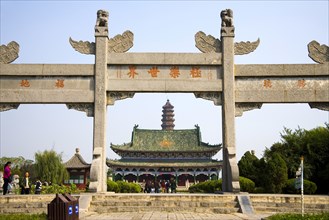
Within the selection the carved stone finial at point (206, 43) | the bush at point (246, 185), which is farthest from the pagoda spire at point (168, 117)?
the carved stone finial at point (206, 43)

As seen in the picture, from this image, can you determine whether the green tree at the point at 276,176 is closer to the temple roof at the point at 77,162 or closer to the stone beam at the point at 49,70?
the stone beam at the point at 49,70

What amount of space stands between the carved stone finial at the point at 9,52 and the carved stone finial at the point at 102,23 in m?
2.70

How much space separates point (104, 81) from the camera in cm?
1289

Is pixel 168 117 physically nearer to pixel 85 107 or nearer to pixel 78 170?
pixel 78 170

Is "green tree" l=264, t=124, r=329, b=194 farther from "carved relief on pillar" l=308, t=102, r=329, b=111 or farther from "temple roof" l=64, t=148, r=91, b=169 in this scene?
"temple roof" l=64, t=148, r=91, b=169

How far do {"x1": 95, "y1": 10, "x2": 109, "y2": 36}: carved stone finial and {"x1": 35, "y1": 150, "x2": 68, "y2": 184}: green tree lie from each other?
66.6 feet

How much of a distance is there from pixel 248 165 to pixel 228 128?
7873mm

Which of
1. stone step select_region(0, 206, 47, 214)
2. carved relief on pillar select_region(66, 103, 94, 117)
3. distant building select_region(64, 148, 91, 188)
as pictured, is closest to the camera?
stone step select_region(0, 206, 47, 214)

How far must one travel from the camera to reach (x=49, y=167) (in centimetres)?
3145

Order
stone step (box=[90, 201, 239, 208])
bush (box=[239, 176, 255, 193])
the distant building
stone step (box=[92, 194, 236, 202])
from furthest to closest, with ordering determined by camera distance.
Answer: the distant building, bush (box=[239, 176, 255, 193]), stone step (box=[92, 194, 236, 202]), stone step (box=[90, 201, 239, 208])

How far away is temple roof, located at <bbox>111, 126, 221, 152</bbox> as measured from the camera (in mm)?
42750

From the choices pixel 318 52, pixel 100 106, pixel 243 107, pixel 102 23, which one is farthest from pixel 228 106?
pixel 102 23

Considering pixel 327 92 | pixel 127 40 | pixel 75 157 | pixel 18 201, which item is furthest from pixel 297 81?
pixel 75 157

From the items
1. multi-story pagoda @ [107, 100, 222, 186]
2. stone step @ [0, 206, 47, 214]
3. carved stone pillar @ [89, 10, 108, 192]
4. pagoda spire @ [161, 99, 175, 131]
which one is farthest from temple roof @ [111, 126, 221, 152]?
pagoda spire @ [161, 99, 175, 131]
